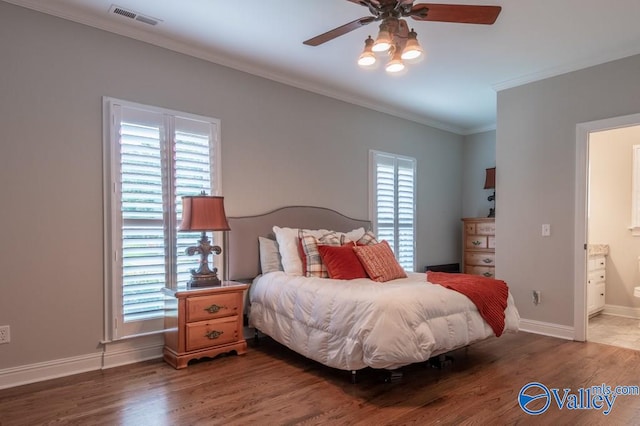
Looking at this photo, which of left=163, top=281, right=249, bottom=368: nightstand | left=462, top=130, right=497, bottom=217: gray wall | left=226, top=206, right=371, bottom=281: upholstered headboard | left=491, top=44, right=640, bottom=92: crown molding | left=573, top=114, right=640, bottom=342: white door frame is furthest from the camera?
left=462, top=130, right=497, bottom=217: gray wall

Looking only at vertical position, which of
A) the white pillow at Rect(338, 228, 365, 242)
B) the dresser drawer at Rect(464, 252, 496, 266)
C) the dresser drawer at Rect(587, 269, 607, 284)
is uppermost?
the white pillow at Rect(338, 228, 365, 242)

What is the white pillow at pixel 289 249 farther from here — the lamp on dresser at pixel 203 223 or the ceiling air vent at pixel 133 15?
the ceiling air vent at pixel 133 15

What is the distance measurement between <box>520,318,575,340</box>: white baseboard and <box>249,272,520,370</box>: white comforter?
1150 mm

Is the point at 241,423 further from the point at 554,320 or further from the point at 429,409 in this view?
the point at 554,320

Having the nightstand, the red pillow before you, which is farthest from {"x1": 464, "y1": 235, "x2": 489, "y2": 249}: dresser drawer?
the nightstand

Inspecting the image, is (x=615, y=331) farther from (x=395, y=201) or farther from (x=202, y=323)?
(x=202, y=323)

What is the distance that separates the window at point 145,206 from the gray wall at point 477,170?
15.4 feet

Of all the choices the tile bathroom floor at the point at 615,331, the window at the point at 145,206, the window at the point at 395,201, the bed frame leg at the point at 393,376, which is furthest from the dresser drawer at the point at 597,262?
the window at the point at 145,206

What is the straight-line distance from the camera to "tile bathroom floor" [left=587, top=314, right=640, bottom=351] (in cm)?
390

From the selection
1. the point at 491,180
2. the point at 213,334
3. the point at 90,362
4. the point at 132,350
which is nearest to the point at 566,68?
the point at 491,180

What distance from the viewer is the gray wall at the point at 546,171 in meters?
3.88

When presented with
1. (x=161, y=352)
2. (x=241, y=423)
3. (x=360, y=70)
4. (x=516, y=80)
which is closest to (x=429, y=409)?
(x=241, y=423)

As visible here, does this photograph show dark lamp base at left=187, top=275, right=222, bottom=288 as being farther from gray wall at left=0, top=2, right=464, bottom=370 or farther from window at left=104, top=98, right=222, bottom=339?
gray wall at left=0, top=2, right=464, bottom=370

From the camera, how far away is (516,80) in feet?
14.5
